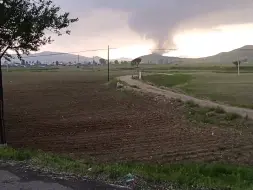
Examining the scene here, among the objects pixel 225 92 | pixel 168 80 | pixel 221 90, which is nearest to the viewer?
pixel 225 92

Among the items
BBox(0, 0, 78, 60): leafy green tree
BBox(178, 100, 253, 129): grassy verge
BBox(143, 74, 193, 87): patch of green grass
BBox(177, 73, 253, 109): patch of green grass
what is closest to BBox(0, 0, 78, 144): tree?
BBox(0, 0, 78, 60): leafy green tree

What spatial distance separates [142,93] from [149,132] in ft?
82.7

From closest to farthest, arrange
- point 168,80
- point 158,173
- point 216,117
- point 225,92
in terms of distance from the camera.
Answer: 1. point 158,173
2. point 216,117
3. point 225,92
4. point 168,80

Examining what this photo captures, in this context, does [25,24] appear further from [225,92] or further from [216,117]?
[225,92]

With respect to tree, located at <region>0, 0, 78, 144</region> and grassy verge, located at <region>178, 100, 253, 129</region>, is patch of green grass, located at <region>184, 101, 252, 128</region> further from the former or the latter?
tree, located at <region>0, 0, 78, 144</region>

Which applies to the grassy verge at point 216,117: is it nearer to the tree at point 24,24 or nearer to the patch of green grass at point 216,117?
the patch of green grass at point 216,117

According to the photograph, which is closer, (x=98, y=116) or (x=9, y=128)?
(x=9, y=128)

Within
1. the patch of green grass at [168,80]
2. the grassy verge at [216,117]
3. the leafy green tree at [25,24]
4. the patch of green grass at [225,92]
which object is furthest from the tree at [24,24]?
the patch of green grass at [168,80]

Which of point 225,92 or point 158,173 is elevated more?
point 158,173

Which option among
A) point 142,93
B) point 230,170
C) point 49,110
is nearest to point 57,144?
point 230,170

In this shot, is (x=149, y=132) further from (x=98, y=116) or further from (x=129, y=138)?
(x=98, y=116)

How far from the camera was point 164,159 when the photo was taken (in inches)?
544

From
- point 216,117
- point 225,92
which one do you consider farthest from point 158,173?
point 225,92

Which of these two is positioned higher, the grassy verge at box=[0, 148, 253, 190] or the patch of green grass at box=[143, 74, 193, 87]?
the grassy verge at box=[0, 148, 253, 190]
